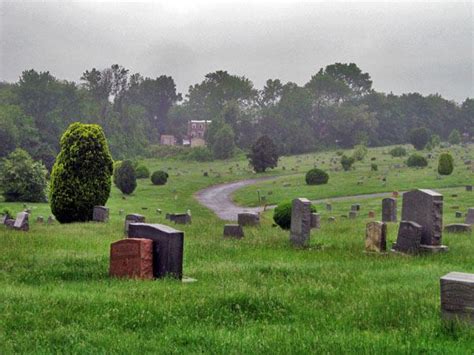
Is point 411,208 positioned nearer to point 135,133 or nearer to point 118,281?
point 118,281

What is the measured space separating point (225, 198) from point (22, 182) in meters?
17.0

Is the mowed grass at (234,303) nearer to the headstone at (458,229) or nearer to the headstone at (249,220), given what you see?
the headstone at (458,229)

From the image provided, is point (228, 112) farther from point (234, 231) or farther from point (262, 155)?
point (234, 231)

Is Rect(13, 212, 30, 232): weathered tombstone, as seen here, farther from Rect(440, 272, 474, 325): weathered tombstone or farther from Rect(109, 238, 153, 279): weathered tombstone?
Rect(440, 272, 474, 325): weathered tombstone

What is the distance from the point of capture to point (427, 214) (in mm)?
16234

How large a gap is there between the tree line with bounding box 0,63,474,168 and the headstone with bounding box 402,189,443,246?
2399 inches

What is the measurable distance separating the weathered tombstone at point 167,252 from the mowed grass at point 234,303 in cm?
52

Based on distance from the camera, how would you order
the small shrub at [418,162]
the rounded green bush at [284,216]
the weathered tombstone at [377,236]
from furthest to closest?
1. the small shrub at [418,162]
2. the rounded green bush at [284,216]
3. the weathered tombstone at [377,236]

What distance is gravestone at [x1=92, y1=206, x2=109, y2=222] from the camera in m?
26.0

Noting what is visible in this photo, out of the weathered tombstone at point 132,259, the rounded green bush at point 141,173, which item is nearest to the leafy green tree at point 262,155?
the rounded green bush at point 141,173

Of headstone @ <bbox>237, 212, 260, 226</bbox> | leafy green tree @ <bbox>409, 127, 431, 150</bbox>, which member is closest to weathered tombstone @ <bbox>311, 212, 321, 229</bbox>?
headstone @ <bbox>237, 212, 260, 226</bbox>

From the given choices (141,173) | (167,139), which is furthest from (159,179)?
(167,139)

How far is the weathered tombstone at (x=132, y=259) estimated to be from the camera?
11.1 m

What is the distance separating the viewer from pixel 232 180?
67938 millimetres
